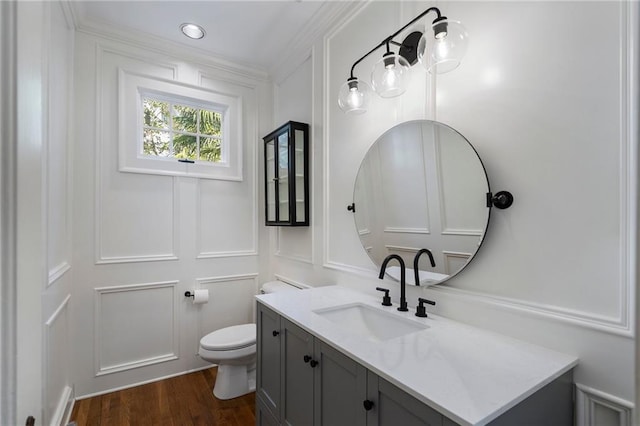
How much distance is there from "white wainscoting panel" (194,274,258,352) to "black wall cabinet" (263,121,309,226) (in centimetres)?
74

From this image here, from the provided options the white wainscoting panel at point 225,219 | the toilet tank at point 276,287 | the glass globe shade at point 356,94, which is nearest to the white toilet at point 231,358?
the toilet tank at point 276,287

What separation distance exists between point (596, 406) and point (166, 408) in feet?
7.93

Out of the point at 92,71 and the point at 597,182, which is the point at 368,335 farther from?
the point at 92,71

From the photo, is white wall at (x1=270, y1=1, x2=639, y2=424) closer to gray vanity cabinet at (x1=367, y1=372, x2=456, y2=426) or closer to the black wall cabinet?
gray vanity cabinet at (x1=367, y1=372, x2=456, y2=426)

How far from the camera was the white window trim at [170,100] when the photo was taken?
248 cm

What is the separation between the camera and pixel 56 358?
6.10 ft

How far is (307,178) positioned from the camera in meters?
2.48

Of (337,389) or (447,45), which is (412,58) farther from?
(337,389)

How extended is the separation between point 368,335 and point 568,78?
1377 millimetres

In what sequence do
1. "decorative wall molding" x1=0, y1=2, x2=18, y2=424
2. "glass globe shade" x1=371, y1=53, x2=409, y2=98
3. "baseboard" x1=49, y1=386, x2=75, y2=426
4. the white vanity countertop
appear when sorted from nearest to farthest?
"decorative wall molding" x1=0, y1=2, x2=18, y2=424
the white vanity countertop
"glass globe shade" x1=371, y1=53, x2=409, y2=98
"baseboard" x1=49, y1=386, x2=75, y2=426

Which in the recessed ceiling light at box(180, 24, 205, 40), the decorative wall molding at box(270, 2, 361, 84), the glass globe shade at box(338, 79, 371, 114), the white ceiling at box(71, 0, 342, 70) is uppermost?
the white ceiling at box(71, 0, 342, 70)

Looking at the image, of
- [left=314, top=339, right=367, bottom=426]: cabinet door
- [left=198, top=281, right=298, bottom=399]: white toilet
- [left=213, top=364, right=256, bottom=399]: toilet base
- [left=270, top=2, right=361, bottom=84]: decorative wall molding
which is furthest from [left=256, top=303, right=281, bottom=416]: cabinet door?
[left=270, top=2, right=361, bottom=84]: decorative wall molding

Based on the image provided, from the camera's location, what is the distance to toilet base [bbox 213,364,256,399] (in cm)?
228

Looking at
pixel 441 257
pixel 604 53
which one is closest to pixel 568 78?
pixel 604 53
